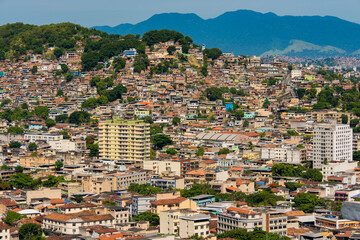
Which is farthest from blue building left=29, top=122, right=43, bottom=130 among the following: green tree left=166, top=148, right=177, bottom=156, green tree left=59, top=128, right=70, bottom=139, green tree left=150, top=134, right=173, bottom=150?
green tree left=166, top=148, right=177, bottom=156

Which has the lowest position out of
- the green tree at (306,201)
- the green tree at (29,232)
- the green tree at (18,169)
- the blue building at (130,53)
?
the green tree at (29,232)

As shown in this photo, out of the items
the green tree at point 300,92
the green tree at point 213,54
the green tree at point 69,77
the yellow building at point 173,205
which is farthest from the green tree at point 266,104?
the yellow building at point 173,205

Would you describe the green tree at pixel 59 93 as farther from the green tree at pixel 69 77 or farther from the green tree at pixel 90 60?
the green tree at pixel 90 60

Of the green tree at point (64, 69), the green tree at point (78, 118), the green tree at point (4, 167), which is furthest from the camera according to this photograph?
the green tree at point (64, 69)

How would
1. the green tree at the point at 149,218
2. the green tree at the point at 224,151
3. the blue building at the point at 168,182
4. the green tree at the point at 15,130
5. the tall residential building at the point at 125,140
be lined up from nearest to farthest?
the green tree at the point at 149,218
the blue building at the point at 168,182
the tall residential building at the point at 125,140
the green tree at the point at 224,151
the green tree at the point at 15,130

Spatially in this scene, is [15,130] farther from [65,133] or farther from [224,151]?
[224,151]

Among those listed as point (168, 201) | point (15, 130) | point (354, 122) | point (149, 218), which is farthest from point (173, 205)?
point (354, 122)
